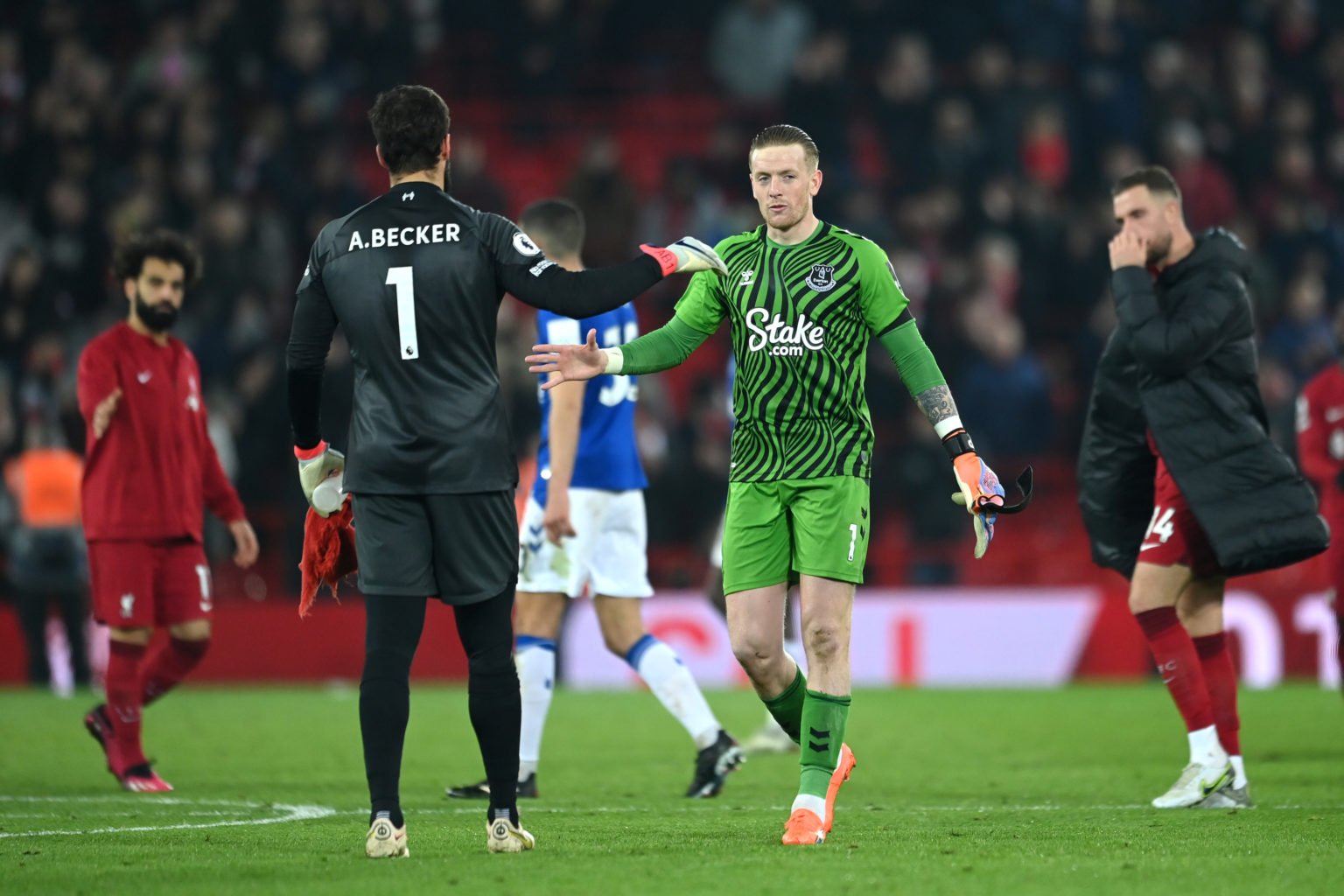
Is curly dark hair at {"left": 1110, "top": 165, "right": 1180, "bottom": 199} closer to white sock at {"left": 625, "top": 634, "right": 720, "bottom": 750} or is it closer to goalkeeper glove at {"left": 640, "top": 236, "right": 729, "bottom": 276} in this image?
goalkeeper glove at {"left": 640, "top": 236, "right": 729, "bottom": 276}

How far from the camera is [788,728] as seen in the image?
6.99m

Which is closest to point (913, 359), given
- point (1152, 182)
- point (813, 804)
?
point (813, 804)

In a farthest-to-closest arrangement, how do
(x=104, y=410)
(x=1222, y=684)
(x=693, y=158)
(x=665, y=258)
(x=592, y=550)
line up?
(x=693, y=158) → (x=104, y=410) → (x=592, y=550) → (x=1222, y=684) → (x=665, y=258)

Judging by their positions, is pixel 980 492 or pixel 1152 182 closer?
pixel 980 492

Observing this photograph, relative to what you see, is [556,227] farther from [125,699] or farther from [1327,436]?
[1327,436]

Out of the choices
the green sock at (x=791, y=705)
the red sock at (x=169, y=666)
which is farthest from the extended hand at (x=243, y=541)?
the green sock at (x=791, y=705)

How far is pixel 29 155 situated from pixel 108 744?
11.3 meters

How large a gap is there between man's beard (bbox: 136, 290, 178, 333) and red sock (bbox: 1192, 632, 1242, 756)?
202 inches

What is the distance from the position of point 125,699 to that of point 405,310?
3.96m

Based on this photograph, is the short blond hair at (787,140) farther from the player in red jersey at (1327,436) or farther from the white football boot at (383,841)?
the player in red jersey at (1327,436)

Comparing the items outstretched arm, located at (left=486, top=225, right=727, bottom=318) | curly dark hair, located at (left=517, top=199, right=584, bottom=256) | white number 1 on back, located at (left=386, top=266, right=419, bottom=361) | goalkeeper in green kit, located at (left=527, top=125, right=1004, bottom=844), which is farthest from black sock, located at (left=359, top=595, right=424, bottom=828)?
curly dark hair, located at (left=517, top=199, right=584, bottom=256)

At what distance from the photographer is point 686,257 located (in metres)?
6.04

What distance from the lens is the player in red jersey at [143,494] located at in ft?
29.5

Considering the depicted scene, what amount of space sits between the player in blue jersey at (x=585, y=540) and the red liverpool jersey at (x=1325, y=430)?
155 inches
